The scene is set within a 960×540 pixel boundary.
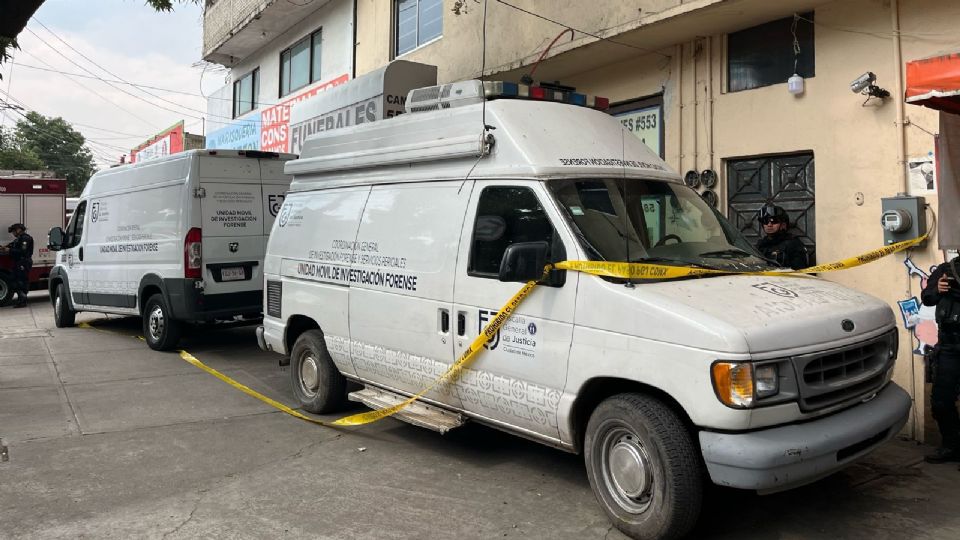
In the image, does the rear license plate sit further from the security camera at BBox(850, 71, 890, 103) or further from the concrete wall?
the security camera at BBox(850, 71, 890, 103)

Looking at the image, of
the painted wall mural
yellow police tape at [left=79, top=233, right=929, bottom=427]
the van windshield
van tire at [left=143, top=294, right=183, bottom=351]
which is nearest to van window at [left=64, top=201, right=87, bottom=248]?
van tire at [left=143, top=294, right=183, bottom=351]

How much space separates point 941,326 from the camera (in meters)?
4.87

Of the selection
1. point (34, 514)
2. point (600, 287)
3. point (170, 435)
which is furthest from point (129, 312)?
point (600, 287)

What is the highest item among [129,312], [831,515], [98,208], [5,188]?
[5,188]

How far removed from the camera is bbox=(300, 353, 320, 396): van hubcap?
241 inches

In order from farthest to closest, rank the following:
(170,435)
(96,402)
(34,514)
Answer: (96,402) → (170,435) → (34,514)

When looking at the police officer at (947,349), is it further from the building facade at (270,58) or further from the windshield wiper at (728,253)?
the building facade at (270,58)

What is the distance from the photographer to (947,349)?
4836 millimetres

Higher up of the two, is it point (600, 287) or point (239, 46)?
point (239, 46)

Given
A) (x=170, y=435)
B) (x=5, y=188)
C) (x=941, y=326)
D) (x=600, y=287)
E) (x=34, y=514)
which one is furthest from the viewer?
(x=5, y=188)

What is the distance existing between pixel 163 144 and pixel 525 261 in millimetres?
27237

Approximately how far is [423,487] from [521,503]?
690 millimetres

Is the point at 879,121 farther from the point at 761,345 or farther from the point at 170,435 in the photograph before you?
the point at 170,435

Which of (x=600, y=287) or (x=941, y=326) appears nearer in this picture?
(x=600, y=287)
